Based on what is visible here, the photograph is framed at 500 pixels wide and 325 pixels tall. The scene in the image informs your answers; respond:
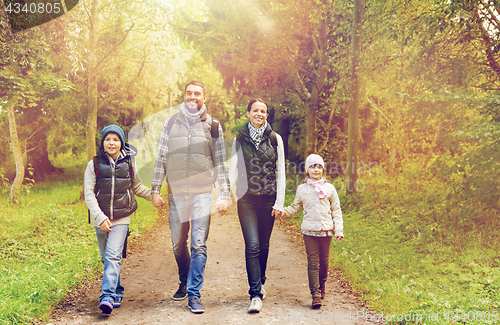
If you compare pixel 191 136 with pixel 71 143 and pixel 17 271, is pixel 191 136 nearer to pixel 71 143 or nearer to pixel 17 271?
pixel 17 271

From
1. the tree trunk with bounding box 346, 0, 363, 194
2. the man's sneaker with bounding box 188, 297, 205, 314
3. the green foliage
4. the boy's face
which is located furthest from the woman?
the tree trunk with bounding box 346, 0, 363, 194

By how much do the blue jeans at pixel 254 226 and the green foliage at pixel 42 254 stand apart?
96.6 inches

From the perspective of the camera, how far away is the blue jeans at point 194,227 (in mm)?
4750

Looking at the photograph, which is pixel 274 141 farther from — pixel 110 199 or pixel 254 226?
pixel 110 199

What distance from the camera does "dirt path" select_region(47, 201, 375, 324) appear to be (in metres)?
4.64

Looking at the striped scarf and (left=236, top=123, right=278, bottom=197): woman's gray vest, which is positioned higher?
the striped scarf

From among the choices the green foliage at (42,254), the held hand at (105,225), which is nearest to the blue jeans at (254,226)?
the held hand at (105,225)

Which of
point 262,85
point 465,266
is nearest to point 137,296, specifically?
point 465,266

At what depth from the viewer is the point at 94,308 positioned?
16.5 ft

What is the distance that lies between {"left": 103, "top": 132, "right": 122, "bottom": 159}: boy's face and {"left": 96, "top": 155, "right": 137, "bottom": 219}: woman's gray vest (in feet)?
0.31

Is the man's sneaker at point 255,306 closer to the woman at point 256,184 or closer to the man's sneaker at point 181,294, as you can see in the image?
the woman at point 256,184

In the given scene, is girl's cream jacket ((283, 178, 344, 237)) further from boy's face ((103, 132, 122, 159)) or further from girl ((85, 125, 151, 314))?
boy's face ((103, 132, 122, 159))

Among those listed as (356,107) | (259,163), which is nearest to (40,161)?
(356,107)

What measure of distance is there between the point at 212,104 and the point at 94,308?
34.5 m
